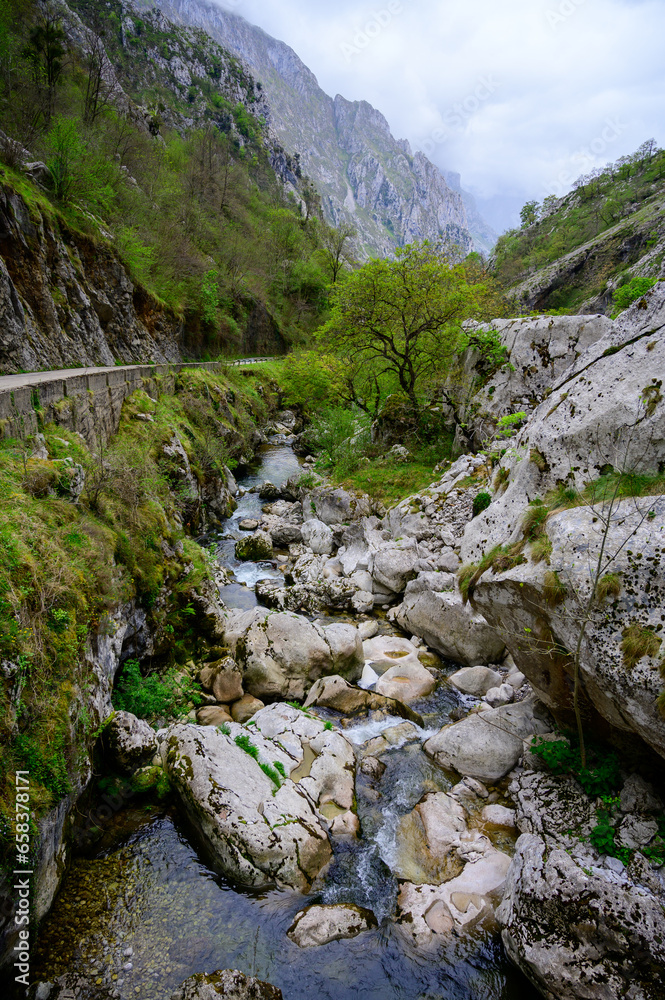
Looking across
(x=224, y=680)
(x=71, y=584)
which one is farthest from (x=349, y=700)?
(x=71, y=584)

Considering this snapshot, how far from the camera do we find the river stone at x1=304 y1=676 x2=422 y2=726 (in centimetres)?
863

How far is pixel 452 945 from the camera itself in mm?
4930

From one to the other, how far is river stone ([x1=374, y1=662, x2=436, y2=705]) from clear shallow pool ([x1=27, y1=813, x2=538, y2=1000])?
4.11 meters

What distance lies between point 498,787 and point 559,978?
8.60 feet

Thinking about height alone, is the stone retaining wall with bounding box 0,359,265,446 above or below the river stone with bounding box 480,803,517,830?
above

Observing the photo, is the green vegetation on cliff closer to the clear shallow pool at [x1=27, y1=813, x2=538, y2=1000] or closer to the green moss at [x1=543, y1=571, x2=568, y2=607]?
the clear shallow pool at [x1=27, y1=813, x2=538, y2=1000]

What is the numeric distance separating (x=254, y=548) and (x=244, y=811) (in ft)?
33.1

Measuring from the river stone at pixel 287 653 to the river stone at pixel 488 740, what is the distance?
2.46 m

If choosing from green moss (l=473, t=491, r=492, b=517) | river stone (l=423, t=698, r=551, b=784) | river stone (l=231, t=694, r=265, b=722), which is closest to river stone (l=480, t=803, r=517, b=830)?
river stone (l=423, t=698, r=551, b=784)

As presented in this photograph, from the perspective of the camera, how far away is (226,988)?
431 centimetres

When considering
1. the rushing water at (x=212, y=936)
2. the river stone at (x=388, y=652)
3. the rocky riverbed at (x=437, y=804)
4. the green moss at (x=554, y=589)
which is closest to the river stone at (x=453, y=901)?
the rocky riverbed at (x=437, y=804)

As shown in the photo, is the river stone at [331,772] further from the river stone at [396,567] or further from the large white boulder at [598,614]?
the river stone at [396,567]

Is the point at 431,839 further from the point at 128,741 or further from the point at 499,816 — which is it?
the point at 128,741

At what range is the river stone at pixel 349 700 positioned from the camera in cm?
863
